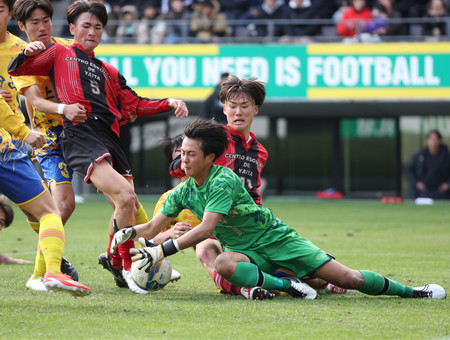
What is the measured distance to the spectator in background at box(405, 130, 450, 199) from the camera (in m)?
18.8

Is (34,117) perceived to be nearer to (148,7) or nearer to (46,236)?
(46,236)

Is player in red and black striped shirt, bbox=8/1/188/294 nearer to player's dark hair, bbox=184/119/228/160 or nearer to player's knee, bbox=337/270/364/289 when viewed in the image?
player's dark hair, bbox=184/119/228/160

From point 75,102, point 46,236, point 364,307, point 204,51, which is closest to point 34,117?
point 75,102

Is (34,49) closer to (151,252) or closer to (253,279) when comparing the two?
(151,252)

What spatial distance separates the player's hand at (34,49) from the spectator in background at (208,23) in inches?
533

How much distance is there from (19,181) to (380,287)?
8.60 feet

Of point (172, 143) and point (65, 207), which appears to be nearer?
point (65, 207)

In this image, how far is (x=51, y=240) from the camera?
5.24 metres

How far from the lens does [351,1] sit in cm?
2011

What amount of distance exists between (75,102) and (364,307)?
A: 2.74m

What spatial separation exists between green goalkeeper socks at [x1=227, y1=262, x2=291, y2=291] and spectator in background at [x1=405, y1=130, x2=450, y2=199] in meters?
13.8

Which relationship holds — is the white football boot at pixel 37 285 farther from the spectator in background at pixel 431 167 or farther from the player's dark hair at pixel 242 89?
the spectator in background at pixel 431 167

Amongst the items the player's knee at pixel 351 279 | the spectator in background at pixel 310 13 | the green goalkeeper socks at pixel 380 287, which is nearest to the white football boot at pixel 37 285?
the player's knee at pixel 351 279

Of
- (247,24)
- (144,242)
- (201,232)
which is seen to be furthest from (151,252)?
(247,24)
